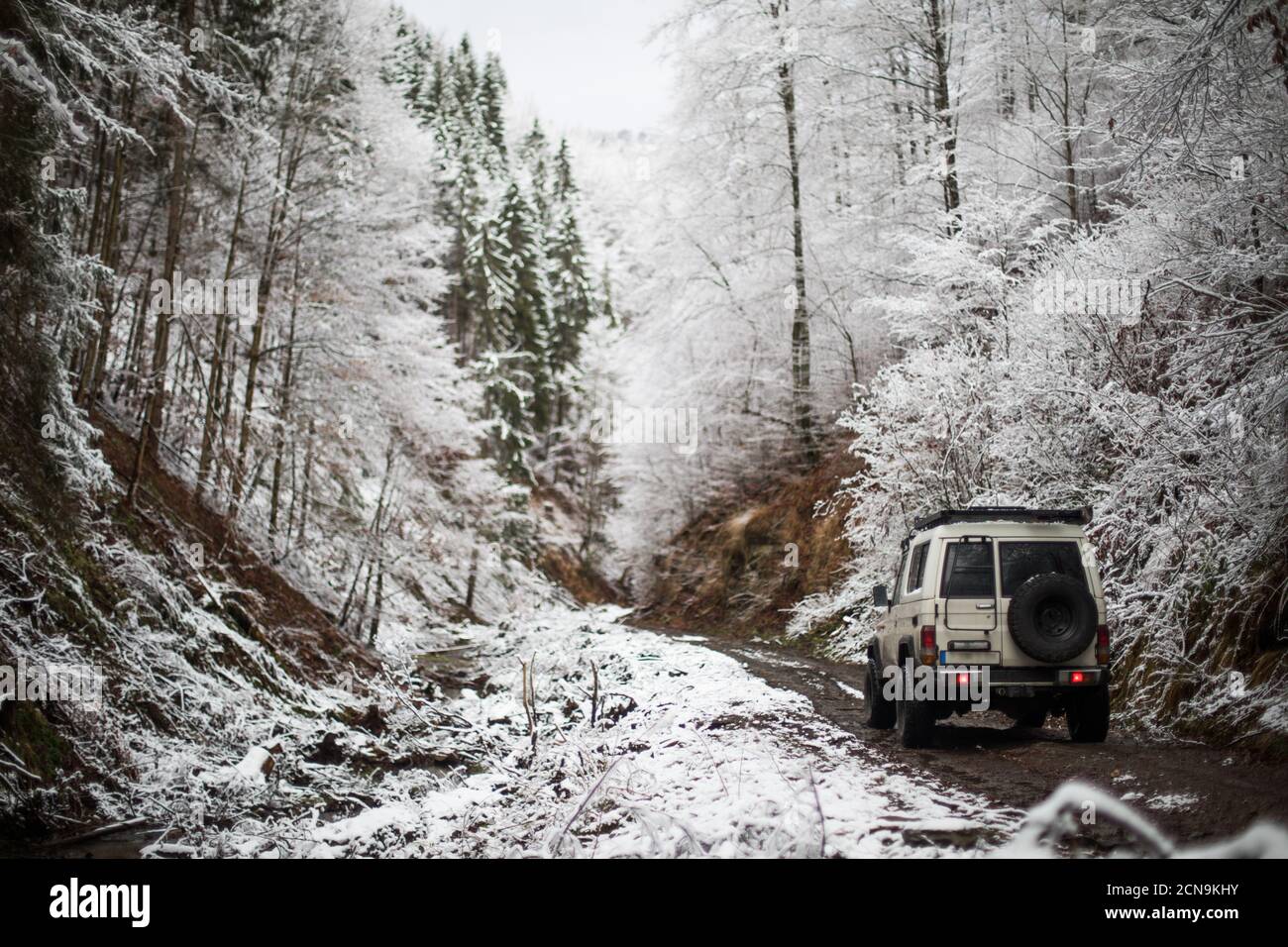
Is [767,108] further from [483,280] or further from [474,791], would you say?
[483,280]

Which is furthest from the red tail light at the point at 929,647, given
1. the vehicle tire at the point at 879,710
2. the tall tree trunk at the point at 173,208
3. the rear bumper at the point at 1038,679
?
the tall tree trunk at the point at 173,208

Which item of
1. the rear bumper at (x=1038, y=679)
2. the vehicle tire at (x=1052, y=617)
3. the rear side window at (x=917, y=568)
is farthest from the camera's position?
the rear side window at (x=917, y=568)

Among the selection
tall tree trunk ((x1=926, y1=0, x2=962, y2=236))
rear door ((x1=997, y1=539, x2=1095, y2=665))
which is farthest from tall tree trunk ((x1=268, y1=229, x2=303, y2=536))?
tall tree trunk ((x1=926, y1=0, x2=962, y2=236))

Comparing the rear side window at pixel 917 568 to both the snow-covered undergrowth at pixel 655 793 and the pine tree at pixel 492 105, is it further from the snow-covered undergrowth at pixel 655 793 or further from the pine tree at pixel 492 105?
the pine tree at pixel 492 105

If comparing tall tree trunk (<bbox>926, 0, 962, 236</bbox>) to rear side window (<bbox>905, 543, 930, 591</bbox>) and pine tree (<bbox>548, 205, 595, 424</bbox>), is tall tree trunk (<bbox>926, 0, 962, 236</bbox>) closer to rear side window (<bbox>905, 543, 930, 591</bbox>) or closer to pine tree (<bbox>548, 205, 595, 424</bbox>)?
rear side window (<bbox>905, 543, 930, 591</bbox>)

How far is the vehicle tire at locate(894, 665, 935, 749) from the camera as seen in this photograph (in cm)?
764

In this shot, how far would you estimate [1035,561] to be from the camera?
7625 millimetres

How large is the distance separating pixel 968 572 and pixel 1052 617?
81cm

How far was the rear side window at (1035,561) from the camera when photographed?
297 inches

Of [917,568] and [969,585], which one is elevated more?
[917,568]

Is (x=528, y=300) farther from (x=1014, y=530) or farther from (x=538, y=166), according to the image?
(x=1014, y=530)

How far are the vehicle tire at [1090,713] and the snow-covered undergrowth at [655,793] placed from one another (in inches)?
79.1

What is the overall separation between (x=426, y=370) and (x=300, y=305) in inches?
137

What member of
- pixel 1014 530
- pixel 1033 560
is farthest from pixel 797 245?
pixel 1033 560
